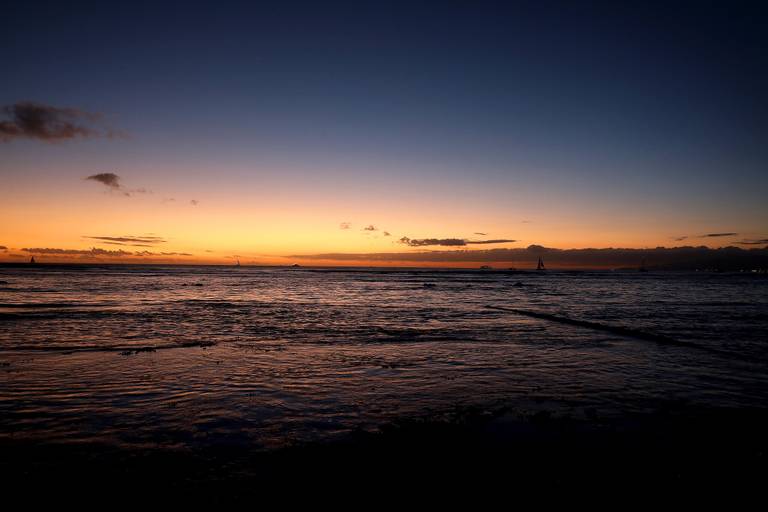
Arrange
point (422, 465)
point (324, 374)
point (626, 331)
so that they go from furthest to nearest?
point (626, 331)
point (324, 374)
point (422, 465)

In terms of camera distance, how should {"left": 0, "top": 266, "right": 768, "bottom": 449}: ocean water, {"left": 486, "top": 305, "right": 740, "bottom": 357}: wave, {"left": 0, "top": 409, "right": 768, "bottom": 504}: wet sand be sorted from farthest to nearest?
{"left": 486, "top": 305, "right": 740, "bottom": 357}: wave < {"left": 0, "top": 266, "right": 768, "bottom": 449}: ocean water < {"left": 0, "top": 409, "right": 768, "bottom": 504}: wet sand

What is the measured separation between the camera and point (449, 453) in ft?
22.5

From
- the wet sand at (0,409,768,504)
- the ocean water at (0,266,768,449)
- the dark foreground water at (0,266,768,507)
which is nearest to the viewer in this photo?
the wet sand at (0,409,768,504)

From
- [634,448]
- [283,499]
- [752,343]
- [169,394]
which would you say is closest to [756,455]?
[634,448]

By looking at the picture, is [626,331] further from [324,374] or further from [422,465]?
[422,465]

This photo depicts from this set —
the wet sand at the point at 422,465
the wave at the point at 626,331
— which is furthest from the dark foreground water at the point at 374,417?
the wave at the point at 626,331

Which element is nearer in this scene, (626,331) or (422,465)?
(422,465)

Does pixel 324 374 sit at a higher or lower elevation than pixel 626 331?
higher

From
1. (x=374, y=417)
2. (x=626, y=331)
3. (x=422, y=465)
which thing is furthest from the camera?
(x=626, y=331)

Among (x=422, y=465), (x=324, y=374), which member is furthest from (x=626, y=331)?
(x=422, y=465)

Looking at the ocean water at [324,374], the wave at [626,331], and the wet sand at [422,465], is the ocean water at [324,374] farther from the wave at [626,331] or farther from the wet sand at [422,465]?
the wet sand at [422,465]

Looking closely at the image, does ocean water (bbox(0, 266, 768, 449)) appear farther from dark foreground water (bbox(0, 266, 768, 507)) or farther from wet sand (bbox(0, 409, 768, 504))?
wet sand (bbox(0, 409, 768, 504))

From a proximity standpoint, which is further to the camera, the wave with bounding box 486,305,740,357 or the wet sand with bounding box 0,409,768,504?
the wave with bounding box 486,305,740,357

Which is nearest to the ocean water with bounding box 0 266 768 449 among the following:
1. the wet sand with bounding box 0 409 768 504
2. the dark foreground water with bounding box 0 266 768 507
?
the dark foreground water with bounding box 0 266 768 507
